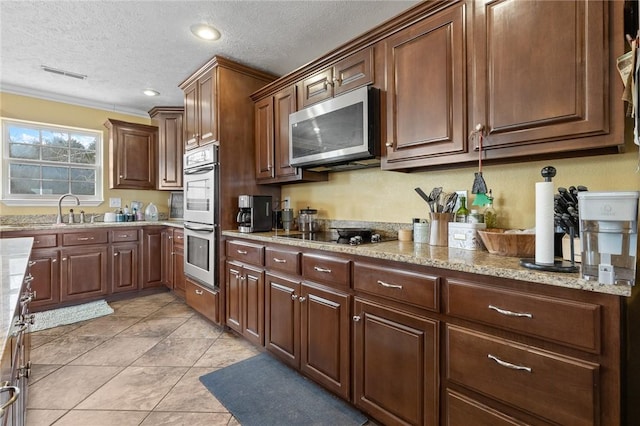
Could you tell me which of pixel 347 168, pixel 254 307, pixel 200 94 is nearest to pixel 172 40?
pixel 200 94

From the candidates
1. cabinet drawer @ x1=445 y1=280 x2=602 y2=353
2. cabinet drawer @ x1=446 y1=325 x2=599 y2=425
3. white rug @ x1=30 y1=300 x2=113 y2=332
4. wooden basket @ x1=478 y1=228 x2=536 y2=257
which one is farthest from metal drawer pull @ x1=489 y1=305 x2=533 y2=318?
white rug @ x1=30 y1=300 x2=113 y2=332

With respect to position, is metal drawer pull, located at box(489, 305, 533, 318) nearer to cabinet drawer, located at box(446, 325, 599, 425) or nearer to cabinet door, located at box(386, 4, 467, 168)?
cabinet drawer, located at box(446, 325, 599, 425)

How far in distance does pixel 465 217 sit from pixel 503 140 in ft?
1.60

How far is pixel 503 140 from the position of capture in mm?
1415

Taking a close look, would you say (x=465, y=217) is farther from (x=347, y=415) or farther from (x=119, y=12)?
(x=119, y=12)

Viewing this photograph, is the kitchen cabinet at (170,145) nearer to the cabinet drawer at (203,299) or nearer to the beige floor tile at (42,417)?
the cabinet drawer at (203,299)

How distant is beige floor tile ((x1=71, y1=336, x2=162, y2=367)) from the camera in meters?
2.23

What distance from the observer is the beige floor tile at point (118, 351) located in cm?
223

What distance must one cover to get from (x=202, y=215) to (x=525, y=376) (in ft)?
8.64

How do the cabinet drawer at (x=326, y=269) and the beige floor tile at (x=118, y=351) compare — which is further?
the beige floor tile at (x=118, y=351)

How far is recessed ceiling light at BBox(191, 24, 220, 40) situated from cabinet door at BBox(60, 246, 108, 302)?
2.75m

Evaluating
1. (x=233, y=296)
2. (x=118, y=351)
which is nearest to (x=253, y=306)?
(x=233, y=296)

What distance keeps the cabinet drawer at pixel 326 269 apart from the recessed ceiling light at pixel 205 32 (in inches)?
72.6

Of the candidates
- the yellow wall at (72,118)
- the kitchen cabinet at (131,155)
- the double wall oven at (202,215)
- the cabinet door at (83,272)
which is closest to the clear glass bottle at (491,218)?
the double wall oven at (202,215)
